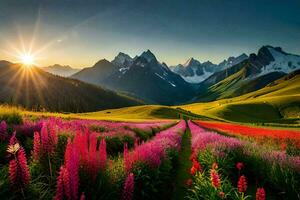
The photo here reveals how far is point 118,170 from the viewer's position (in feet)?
31.2

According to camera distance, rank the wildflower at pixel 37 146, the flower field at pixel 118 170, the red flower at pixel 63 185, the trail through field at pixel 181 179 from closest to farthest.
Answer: the red flower at pixel 63 185 → the flower field at pixel 118 170 → the wildflower at pixel 37 146 → the trail through field at pixel 181 179

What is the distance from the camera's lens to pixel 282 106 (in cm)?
16038

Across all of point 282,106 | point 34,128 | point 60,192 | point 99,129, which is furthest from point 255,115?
point 60,192

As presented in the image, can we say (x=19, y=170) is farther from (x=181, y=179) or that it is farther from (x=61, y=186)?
(x=181, y=179)

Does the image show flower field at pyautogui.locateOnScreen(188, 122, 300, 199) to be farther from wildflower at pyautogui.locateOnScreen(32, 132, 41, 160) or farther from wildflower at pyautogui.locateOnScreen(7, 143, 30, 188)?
wildflower at pyautogui.locateOnScreen(7, 143, 30, 188)

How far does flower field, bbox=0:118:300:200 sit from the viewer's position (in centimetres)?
544

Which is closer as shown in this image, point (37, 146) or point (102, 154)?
point (102, 154)

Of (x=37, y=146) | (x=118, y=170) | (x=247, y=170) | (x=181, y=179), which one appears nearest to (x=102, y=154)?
(x=37, y=146)

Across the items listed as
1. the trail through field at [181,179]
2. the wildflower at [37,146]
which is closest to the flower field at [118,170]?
the wildflower at [37,146]

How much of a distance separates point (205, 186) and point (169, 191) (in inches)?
120

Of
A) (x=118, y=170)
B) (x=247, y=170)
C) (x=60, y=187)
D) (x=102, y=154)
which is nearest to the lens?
(x=60, y=187)

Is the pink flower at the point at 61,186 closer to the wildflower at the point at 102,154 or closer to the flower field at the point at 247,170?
the wildflower at the point at 102,154

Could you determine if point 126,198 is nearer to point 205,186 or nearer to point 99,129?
point 205,186

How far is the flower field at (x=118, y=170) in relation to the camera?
17.9 ft
